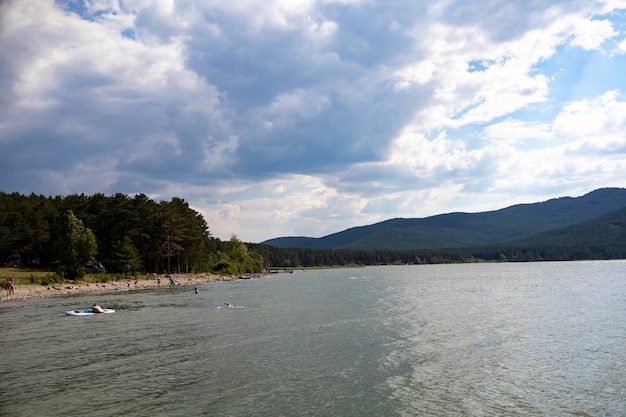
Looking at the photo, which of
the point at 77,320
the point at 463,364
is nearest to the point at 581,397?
the point at 463,364

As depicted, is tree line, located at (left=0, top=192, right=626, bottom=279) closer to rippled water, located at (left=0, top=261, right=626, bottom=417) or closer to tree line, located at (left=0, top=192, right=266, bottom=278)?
tree line, located at (left=0, top=192, right=266, bottom=278)

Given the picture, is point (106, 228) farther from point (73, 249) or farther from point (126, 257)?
point (73, 249)

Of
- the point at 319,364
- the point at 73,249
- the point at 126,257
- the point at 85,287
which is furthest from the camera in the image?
the point at 126,257

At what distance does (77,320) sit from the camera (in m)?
54.8

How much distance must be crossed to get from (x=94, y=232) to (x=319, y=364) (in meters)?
127

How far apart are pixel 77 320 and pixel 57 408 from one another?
35048 millimetres

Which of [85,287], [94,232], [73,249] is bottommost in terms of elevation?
[85,287]

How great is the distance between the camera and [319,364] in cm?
3167

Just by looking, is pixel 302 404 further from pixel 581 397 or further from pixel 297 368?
pixel 581 397

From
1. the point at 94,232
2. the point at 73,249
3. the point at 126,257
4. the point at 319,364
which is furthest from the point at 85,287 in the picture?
the point at 319,364

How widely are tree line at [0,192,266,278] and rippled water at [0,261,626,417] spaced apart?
60.5 meters

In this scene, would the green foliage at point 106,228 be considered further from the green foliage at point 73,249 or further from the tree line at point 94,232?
the green foliage at point 73,249

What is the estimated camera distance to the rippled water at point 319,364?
2330 centimetres

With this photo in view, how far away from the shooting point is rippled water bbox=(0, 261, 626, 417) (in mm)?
23297
